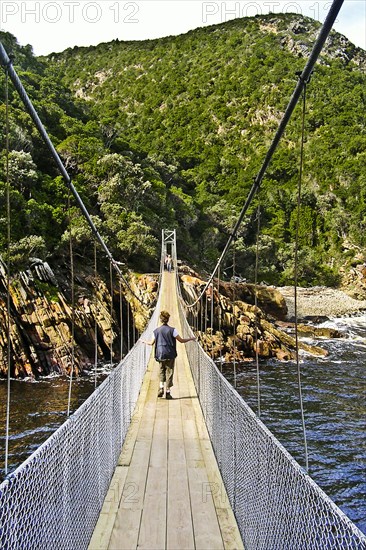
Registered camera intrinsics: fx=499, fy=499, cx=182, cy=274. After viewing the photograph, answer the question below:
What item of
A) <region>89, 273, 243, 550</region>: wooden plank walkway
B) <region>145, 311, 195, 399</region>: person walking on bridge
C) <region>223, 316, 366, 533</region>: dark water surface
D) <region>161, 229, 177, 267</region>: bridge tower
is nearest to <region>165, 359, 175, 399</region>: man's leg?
<region>145, 311, 195, 399</region>: person walking on bridge

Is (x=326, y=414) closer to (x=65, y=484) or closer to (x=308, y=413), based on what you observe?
(x=308, y=413)

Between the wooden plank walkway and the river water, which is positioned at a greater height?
the wooden plank walkway

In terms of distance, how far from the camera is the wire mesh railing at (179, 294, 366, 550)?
4.44 feet

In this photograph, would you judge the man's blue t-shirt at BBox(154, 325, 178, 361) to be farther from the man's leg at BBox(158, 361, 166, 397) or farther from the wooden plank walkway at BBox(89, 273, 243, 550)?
the wooden plank walkway at BBox(89, 273, 243, 550)

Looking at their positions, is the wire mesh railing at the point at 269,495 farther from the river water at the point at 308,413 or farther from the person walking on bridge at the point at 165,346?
the river water at the point at 308,413

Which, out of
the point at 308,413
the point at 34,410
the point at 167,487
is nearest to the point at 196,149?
the point at 308,413

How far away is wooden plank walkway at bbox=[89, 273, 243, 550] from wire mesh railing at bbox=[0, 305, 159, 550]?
103 millimetres

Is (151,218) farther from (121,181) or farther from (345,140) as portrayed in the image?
(345,140)

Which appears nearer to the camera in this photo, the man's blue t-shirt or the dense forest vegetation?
the man's blue t-shirt

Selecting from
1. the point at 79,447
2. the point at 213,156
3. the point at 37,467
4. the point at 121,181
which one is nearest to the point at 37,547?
the point at 37,467

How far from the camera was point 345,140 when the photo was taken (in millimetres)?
47469

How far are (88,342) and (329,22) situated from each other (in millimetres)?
11536

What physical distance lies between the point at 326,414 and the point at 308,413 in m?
0.32

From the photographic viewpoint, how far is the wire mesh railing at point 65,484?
137 centimetres
